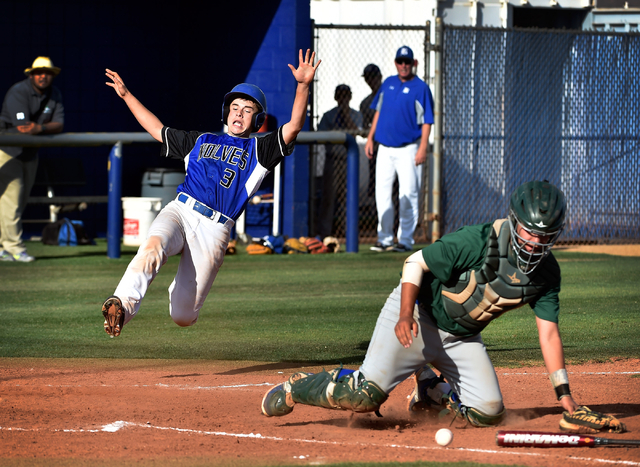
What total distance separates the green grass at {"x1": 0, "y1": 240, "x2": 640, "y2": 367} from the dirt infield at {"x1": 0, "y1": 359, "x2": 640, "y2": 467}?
0.45 meters

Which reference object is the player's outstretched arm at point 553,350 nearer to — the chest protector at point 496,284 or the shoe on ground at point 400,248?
the chest protector at point 496,284

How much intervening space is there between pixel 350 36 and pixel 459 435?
11.3 metres

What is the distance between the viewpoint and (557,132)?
13.5 metres

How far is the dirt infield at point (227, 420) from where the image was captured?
392cm

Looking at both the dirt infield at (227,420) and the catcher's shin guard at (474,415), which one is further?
the catcher's shin guard at (474,415)

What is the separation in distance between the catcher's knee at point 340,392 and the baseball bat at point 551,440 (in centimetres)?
64

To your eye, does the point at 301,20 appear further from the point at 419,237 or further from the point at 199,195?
the point at 199,195

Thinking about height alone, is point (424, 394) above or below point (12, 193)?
below

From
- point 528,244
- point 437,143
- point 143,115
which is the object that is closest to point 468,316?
point 528,244

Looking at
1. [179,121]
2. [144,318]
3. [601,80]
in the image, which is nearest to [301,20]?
[179,121]

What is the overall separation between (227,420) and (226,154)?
1968 millimetres

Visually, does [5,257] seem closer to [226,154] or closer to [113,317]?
[226,154]

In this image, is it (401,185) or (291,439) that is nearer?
(291,439)

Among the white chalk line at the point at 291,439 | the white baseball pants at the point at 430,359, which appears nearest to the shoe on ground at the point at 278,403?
the white chalk line at the point at 291,439
